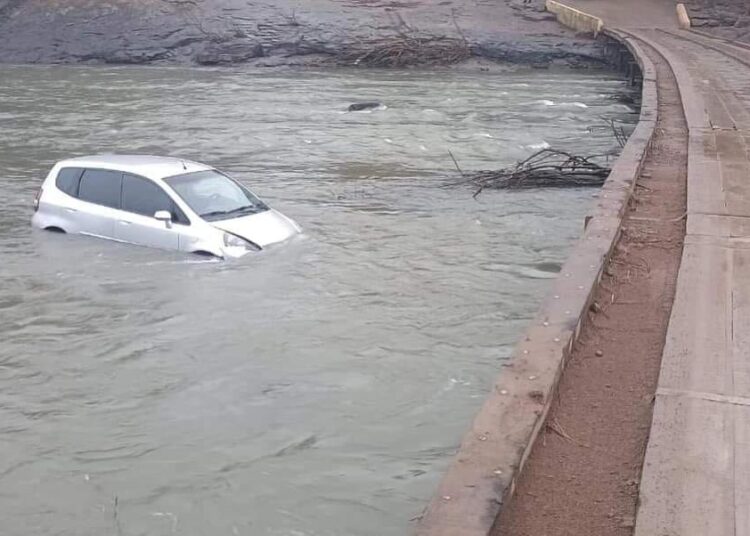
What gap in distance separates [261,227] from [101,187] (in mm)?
2351

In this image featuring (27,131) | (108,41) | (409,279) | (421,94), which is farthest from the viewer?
(108,41)

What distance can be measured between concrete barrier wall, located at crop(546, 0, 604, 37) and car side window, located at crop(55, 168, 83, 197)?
35411 millimetres

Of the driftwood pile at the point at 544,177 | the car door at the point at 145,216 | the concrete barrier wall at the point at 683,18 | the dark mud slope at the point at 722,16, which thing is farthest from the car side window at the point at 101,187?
the concrete barrier wall at the point at 683,18

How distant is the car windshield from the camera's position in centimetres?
1363

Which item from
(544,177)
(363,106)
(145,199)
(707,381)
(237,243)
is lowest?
(363,106)

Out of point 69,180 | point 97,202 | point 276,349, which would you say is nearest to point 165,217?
point 97,202

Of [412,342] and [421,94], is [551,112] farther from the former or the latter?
[412,342]

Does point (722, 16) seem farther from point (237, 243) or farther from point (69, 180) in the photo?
point (237, 243)

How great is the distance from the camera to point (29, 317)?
11445 mm

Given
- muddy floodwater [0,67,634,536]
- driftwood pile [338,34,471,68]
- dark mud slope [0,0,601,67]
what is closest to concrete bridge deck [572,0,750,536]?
muddy floodwater [0,67,634,536]

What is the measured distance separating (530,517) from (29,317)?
7945 millimetres

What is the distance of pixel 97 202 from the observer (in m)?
14.3

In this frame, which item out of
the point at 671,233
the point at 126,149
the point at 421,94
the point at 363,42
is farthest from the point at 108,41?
the point at 671,233

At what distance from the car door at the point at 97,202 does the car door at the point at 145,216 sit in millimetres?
143
